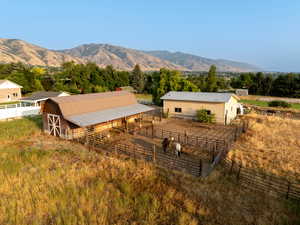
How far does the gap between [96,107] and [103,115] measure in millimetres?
1682

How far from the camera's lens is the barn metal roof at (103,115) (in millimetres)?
16987

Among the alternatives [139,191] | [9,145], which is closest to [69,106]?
[9,145]

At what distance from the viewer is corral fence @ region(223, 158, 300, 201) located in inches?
381

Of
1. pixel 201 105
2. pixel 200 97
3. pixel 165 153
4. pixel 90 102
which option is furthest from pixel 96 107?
pixel 200 97

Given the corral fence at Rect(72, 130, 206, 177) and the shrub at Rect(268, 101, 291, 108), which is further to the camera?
the shrub at Rect(268, 101, 291, 108)

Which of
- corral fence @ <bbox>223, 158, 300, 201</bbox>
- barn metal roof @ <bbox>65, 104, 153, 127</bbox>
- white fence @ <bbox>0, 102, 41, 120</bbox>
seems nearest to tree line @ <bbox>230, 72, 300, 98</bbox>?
barn metal roof @ <bbox>65, 104, 153, 127</bbox>

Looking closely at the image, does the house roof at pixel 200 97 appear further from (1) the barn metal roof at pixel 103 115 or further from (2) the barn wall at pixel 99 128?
(2) the barn wall at pixel 99 128

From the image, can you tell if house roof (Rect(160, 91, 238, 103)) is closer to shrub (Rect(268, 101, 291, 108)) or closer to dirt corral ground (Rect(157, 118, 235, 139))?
dirt corral ground (Rect(157, 118, 235, 139))

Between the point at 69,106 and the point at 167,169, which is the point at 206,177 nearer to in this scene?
the point at 167,169

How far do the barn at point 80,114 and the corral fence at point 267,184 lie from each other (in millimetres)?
12690

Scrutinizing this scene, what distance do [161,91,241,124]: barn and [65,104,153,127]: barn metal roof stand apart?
5.09m

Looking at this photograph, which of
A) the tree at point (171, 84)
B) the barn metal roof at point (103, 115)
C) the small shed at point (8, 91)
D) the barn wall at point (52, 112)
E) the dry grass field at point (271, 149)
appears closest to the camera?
the dry grass field at point (271, 149)

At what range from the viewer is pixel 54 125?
18.7 m

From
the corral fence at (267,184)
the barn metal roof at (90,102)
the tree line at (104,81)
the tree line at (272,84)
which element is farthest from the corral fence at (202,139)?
the tree line at (272,84)
